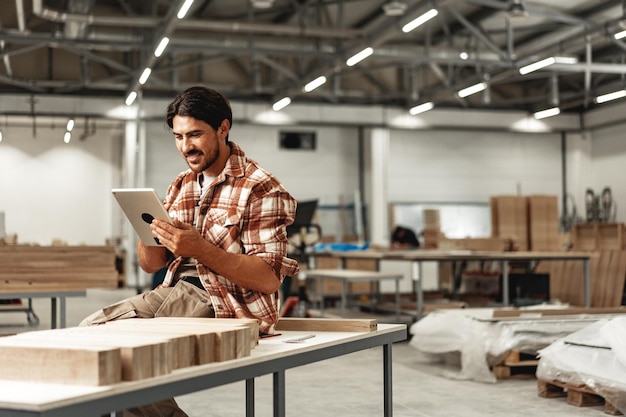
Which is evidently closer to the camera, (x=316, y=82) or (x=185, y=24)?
(x=185, y=24)

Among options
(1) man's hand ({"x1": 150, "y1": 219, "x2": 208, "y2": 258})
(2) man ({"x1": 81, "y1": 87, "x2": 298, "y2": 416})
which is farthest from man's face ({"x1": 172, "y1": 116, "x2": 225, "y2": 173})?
(1) man's hand ({"x1": 150, "y1": 219, "x2": 208, "y2": 258})

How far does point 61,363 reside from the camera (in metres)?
1.89

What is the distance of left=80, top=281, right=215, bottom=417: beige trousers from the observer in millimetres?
2875

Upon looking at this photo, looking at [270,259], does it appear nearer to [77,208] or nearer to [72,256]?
[72,256]

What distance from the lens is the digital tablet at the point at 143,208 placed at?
2.68m

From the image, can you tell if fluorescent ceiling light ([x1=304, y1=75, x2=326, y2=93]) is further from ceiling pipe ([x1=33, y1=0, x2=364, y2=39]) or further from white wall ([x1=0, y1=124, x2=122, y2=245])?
white wall ([x1=0, y1=124, x2=122, y2=245])

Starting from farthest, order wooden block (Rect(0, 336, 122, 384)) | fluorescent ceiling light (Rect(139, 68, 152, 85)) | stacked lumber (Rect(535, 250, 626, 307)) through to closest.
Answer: fluorescent ceiling light (Rect(139, 68, 152, 85))
stacked lumber (Rect(535, 250, 626, 307))
wooden block (Rect(0, 336, 122, 384))

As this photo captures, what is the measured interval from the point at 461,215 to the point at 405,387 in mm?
15314

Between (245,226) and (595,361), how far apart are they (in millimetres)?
3145

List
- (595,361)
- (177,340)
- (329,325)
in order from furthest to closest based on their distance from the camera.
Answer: (595,361), (329,325), (177,340)

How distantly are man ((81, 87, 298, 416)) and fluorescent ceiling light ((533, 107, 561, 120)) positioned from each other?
1770 cm

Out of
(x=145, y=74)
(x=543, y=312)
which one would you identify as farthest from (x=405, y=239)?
(x=543, y=312)

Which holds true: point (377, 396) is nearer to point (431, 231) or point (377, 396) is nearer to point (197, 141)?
point (197, 141)

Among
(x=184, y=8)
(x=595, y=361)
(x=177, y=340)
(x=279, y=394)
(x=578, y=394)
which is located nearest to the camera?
(x=177, y=340)
